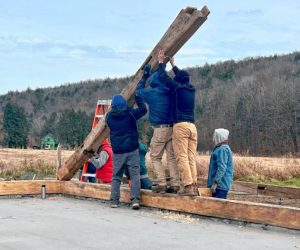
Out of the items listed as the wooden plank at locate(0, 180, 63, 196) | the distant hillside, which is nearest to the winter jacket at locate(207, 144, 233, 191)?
the wooden plank at locate(0, 180, 63, 196)

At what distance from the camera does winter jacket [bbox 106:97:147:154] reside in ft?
31.9

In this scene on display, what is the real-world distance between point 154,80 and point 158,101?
0.37 metres

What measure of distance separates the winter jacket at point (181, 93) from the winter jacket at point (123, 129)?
36.8 inches

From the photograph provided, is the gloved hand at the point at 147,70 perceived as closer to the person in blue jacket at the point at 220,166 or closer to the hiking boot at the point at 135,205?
the person in blue jacket at the point at 220,166

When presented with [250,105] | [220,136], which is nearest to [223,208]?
[220,136]

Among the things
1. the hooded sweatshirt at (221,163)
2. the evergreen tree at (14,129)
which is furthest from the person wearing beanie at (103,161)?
the evergreen tree at (14,129)

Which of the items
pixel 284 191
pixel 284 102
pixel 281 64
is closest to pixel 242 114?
pixel 284 102

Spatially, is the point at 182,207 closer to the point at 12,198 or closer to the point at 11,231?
the point at 11,231

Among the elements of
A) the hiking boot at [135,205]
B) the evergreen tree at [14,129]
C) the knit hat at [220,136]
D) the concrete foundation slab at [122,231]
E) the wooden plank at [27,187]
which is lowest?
the concrete foundation slab at [122,231]

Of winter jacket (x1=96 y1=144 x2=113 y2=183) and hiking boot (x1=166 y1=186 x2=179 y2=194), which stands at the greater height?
winter jacket (x1=96 y1=144 x2=113 y2=183)

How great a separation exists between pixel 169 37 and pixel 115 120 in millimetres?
1686

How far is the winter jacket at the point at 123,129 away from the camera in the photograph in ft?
31.9

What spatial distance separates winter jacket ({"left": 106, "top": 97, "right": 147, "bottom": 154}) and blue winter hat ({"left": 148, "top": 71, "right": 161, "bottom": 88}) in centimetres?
60

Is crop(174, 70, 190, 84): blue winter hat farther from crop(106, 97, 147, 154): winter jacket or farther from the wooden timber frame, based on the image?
the wooden timber frame
